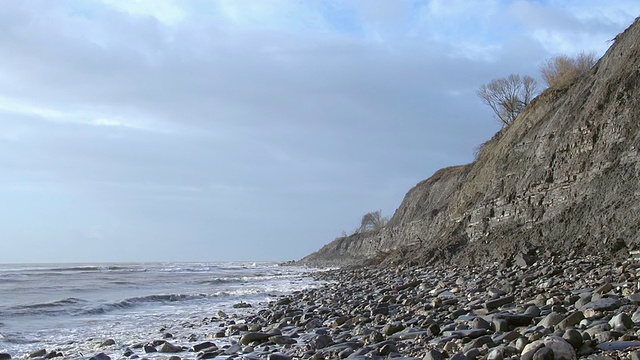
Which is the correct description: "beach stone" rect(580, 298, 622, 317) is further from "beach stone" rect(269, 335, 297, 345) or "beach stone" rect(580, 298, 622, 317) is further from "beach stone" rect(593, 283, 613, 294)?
"beach stone" rect(269, 335, 297, 345)

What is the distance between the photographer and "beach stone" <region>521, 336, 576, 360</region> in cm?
523

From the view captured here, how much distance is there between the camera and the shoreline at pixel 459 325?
5801mm

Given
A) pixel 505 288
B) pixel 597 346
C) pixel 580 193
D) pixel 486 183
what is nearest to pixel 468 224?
pixel 486 183

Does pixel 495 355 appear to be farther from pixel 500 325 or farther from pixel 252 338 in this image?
pixel 252 338

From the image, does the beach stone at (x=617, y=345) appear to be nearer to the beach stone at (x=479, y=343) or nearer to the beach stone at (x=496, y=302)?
the beach stone at (x=479, y=343)

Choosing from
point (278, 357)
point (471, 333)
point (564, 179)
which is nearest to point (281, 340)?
point (278, 357)

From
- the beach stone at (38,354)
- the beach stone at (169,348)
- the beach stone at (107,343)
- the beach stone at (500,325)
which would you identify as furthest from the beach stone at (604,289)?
the beach stone at (38,354)

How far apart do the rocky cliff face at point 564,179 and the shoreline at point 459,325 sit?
2.18 meters

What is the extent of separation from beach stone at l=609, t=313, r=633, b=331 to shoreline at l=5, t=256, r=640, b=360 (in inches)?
0.4

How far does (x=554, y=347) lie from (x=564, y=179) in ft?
50.2

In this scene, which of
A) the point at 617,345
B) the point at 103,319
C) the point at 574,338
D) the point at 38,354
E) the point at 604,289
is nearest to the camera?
the point at 617,345

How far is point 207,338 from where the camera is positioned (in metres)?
10.7

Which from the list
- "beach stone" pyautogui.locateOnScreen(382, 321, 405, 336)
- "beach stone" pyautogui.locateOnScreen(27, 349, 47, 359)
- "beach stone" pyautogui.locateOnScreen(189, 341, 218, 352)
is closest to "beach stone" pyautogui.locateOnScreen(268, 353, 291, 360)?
"beach stone" pyautogui.locateOnScreen(382, 321, 405, 336)

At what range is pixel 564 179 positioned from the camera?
1927 cm
